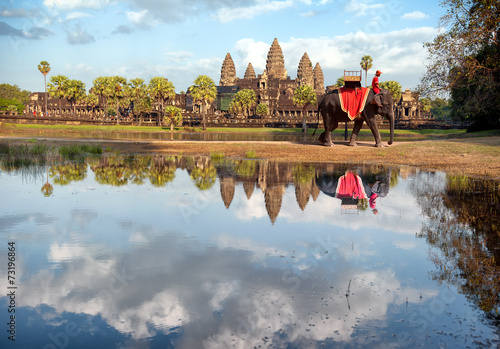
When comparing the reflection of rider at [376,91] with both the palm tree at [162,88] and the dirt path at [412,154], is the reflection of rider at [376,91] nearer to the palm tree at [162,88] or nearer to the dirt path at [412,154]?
the dirt path at [412,154]

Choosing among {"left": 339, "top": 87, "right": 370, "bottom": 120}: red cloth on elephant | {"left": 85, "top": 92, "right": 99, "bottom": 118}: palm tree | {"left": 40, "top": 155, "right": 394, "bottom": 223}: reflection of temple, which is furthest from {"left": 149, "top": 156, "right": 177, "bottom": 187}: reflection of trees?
{"left": 85, "top": 92, "right": 99, "bottom": 118}: palm tree

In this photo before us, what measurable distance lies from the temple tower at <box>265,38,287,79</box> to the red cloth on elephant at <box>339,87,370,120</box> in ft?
434

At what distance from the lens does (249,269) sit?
296 inches

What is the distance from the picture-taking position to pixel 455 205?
12.8 m

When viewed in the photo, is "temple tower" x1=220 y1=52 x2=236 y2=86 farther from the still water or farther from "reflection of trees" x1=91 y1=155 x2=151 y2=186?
the still water

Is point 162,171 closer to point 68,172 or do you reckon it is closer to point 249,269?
point 68,172

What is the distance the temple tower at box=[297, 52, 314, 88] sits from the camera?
163 metres

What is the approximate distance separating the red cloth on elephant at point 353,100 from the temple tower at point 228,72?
13649 centimetres

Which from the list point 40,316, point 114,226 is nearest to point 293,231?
point 114,226

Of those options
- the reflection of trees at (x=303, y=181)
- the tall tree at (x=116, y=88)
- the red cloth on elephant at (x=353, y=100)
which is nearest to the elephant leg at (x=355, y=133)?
the red cloth on elephant at (x=353, y=100)

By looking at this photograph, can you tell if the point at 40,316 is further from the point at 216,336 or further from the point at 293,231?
the point at 293,231

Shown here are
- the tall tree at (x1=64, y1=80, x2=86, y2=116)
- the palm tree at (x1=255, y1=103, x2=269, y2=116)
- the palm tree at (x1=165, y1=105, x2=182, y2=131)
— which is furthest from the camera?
the palm tree at (x1=255, y1=103, x2=269, y2=116)

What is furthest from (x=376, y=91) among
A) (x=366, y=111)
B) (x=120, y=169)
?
(x=120, y=169)

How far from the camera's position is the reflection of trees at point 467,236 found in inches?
269
